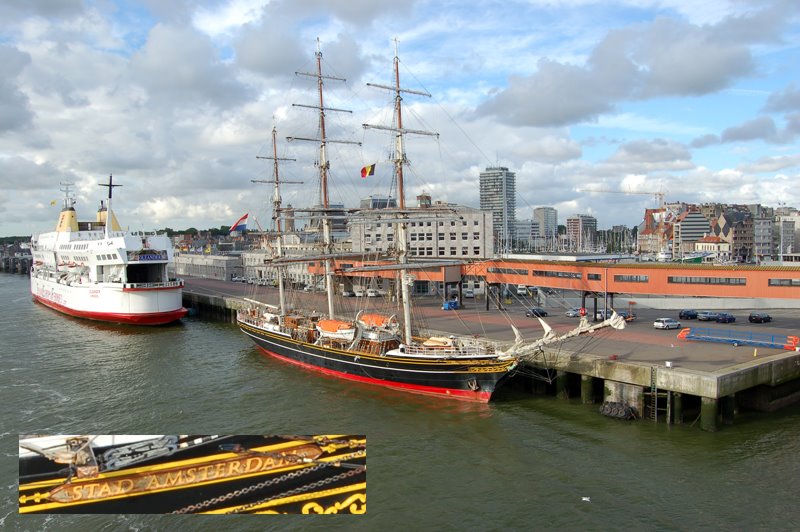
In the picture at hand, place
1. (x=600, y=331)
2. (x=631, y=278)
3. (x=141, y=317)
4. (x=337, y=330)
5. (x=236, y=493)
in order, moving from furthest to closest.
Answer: (x=141, y=317)
(x=631, y=278)
(x=600, y=331)
(x=337, y=330)
(x=236, y=493)

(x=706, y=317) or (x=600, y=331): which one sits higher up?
(x=600, y=331)

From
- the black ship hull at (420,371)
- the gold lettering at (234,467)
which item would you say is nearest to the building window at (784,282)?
the black ship hull at (420,371)

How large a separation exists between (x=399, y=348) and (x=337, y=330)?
19.2ft

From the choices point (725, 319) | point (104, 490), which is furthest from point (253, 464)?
point (725, 319)

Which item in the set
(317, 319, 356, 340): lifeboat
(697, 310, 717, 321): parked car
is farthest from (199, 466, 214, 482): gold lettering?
(697, 310, 717, 321): parked car

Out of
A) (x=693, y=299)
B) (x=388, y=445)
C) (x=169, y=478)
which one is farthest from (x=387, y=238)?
(x=169, y=478)

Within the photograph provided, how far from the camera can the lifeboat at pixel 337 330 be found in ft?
114

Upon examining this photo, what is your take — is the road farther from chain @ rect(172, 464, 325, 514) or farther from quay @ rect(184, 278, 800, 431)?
chain @ rect(172, 464, 325, 514)

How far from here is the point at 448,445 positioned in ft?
74.7

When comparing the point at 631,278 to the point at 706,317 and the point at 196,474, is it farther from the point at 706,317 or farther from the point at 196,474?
the point at 196,474

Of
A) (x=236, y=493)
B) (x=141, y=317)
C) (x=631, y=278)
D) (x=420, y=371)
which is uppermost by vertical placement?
(x=631, y=278)

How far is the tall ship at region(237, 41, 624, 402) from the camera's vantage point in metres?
28.2

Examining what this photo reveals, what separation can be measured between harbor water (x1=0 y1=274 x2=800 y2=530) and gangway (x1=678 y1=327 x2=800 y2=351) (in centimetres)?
429

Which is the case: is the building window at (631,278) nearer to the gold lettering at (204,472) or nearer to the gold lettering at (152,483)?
the gold lettering at (204,472)
